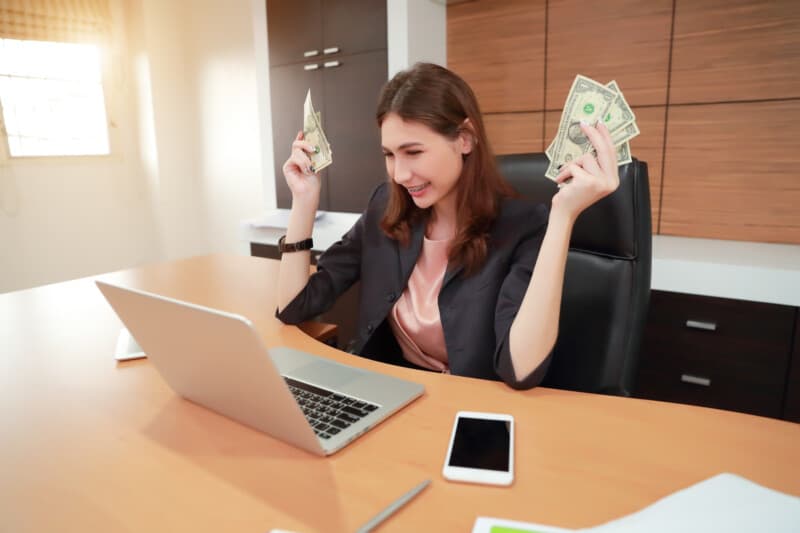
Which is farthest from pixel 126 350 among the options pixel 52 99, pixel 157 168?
pixel 52 99

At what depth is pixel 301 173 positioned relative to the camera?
1.41 metres

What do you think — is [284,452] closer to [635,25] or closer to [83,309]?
[83,309]

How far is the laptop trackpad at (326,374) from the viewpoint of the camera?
0.96 metres

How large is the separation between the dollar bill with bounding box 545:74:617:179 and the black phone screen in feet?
1.79

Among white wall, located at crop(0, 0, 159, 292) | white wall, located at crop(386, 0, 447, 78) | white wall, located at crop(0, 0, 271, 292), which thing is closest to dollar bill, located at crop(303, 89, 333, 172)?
white wall, located at crop(386, 0, 447, 78)

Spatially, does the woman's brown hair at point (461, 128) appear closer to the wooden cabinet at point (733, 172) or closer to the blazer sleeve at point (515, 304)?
the blazer sleeve at point (515, 304)

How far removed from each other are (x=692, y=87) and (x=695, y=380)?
3.76 feet

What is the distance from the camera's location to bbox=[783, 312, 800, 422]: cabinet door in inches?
70.3

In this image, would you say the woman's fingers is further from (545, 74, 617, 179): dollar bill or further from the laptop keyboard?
the laptop keyboard

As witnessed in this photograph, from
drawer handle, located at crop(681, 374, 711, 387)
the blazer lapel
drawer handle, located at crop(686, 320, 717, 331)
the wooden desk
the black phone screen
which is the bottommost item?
drawer handle, located at crop(681, 374, 711, 387)

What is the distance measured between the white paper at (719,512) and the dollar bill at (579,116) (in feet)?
2.09

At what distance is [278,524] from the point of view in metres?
0.61

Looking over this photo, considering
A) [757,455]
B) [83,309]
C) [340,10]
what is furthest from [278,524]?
[340,10]

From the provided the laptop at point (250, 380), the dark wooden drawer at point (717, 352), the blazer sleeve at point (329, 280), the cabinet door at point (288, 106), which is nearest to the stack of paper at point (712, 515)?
the laptop at point (250, 380)
